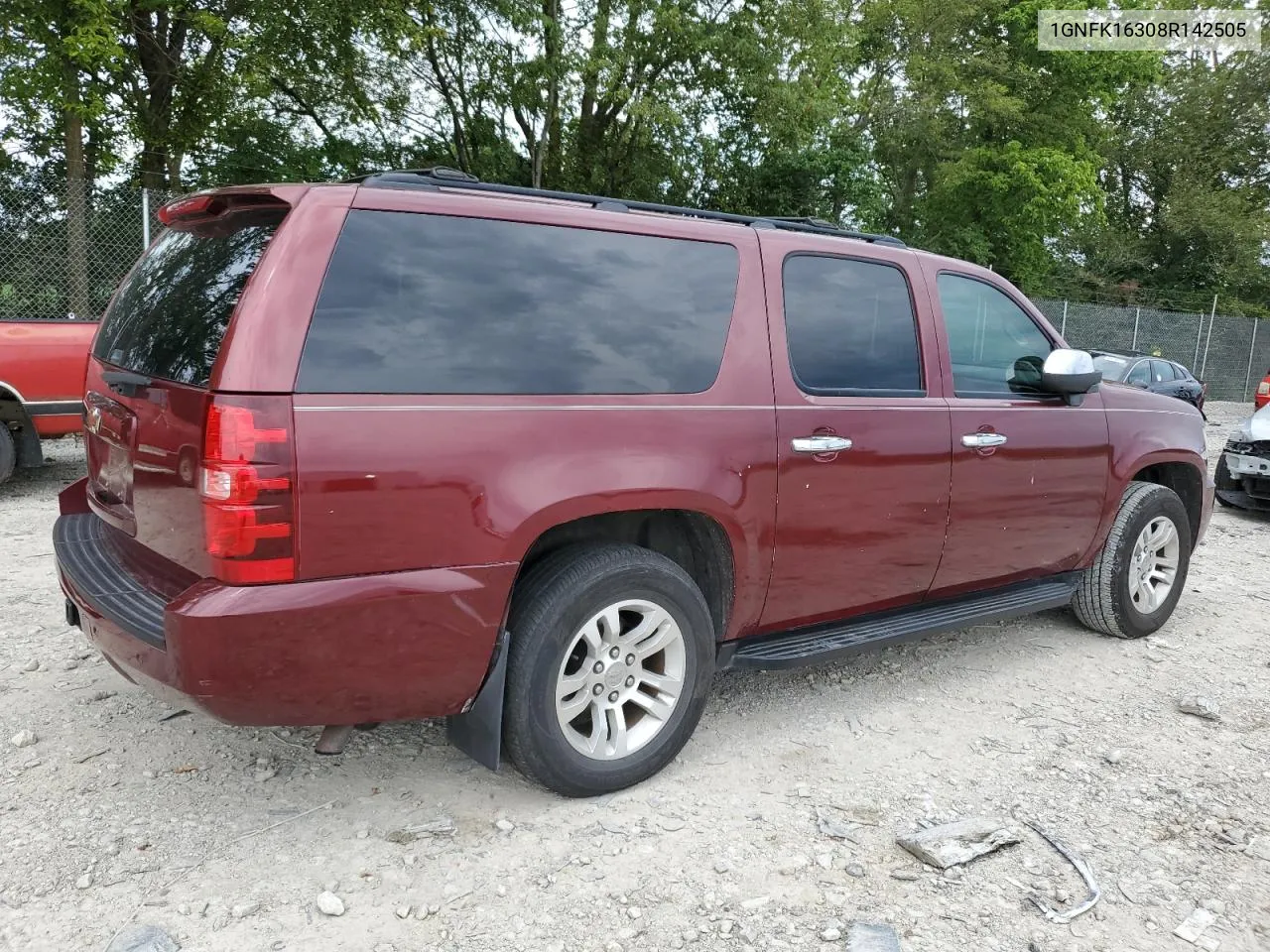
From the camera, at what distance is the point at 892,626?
370 cm

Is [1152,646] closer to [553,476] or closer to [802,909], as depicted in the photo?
[802,909]

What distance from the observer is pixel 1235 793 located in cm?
323

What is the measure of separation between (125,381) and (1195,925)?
11.0 ft

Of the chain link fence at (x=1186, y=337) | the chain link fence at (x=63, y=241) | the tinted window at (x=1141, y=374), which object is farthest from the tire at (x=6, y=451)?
the chain link fence at (x=1186, y=337)

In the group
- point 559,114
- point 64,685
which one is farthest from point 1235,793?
point 559,114

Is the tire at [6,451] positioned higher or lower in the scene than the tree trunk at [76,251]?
lower

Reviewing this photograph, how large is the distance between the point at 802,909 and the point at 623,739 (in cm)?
77

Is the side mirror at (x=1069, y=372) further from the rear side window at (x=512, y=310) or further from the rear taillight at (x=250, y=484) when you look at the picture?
the rear taillight at (x=250, y=484)

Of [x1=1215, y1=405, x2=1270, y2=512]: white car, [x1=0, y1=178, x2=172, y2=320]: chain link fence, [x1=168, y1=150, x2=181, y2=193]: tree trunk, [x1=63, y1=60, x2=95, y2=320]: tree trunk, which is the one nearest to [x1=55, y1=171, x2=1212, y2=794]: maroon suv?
[x1=1215, y1=405, x2=1270, y2=512]: white car

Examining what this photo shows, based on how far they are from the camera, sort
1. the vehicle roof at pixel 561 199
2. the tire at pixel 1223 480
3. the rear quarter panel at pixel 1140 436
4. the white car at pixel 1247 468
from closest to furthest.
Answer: the vehicle roof at pixel 561 199 < the rear quarter panel at pixel 1140 436 < the white car at pixel 1247 468 < the tire at pixel 1223 480

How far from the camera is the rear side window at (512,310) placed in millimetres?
2459

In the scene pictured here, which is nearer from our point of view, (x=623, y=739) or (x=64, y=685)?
(x=623, y=739)

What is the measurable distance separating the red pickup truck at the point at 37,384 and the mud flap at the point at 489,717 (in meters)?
5.63

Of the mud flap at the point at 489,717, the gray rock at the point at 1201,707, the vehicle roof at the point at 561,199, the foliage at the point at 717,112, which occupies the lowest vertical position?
the gray rock at the point at 1201,707
